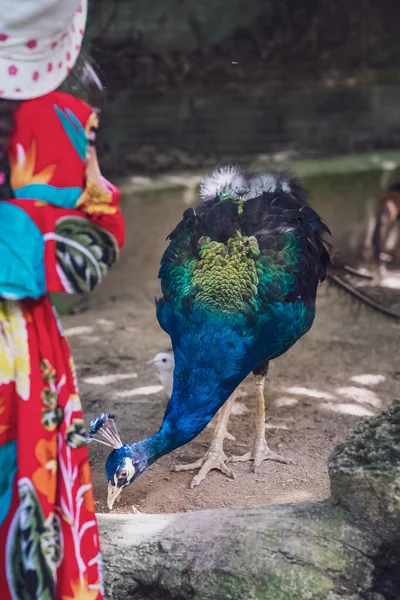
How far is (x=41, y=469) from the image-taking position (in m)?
2.03

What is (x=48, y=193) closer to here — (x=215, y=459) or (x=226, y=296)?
(x=226, y=296)

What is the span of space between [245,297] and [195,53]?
166 inches

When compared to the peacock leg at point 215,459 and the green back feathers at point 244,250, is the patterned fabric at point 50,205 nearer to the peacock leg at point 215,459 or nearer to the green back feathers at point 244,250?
the green back feathers at point 244,250

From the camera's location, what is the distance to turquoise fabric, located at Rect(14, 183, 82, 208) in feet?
6.37

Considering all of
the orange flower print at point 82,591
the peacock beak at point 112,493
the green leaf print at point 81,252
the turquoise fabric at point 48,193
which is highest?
the turquoise fabric at point 48,193

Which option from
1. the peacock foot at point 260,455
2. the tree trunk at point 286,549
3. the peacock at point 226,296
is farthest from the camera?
the peacock foot at point 260,455

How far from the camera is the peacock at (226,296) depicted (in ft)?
10.4

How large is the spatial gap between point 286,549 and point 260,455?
5.10ft

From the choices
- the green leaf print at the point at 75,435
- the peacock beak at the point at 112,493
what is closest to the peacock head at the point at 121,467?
the peacock beak at the point at 112,493

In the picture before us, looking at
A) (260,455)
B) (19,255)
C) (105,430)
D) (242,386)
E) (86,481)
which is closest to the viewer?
(19,255)

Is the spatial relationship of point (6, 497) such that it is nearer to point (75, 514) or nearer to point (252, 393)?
point (75, 514)

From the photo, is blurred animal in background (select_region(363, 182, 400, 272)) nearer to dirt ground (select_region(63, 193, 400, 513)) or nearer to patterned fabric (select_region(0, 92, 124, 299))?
dirt ground (select_region(63, 193, 400, 513))

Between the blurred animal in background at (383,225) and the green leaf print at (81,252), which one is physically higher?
the green leaf print at (81,252)

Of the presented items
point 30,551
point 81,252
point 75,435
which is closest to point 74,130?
point 81,252
